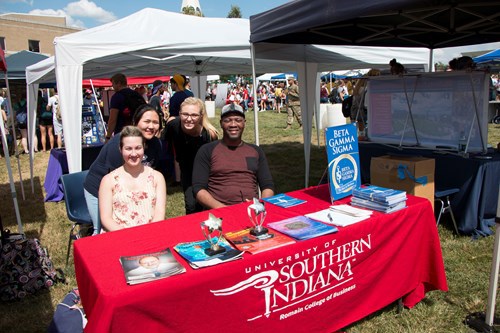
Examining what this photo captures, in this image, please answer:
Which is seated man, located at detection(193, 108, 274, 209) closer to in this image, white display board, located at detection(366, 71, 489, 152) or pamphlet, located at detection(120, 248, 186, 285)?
pamphlet, located at detection(120, 248, 186, 285)

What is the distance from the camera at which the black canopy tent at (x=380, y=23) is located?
3.21 meters

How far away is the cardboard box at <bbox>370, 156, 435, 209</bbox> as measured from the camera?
3.50 m

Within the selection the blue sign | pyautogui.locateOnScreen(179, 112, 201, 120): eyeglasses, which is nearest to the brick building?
pyautogui.locateOnScreen(179, 112, 201, 120): eyeglasses

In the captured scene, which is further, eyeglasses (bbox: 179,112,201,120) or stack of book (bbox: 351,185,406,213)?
eyeglasses (bbox: 179,112,201,120)

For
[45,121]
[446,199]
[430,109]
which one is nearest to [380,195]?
[446,199]

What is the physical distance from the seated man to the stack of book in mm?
786

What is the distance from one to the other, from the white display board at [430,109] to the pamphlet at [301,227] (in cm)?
277

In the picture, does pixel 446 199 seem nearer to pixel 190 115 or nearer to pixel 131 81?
pixel 190 115

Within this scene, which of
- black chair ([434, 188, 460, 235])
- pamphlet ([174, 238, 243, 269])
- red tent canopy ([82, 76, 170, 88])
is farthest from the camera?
red tent canopy ([82, 76, 170, 88])

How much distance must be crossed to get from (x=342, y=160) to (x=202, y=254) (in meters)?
1.18

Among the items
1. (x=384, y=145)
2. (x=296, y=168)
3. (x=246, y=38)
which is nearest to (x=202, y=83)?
(x=296, y=168)

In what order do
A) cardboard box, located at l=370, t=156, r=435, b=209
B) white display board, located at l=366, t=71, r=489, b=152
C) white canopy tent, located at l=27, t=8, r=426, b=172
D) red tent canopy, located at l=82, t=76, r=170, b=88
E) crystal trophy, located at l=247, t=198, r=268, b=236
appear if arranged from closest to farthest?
crystal trophy, located at l=247, t=198, r=268, b=236 < cardboard box, located at l=370, t=156, r=435, b=209 < white display board, located at l=366, t=71, r=489, b=152 < white canopy tent, located at l=27, t=8, r=426, b=172 < red tent canopy, located at l=82, t=76, r=170, b=88

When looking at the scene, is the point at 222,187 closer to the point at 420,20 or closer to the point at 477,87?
the point at 477,87

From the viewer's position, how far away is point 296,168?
300 inches
